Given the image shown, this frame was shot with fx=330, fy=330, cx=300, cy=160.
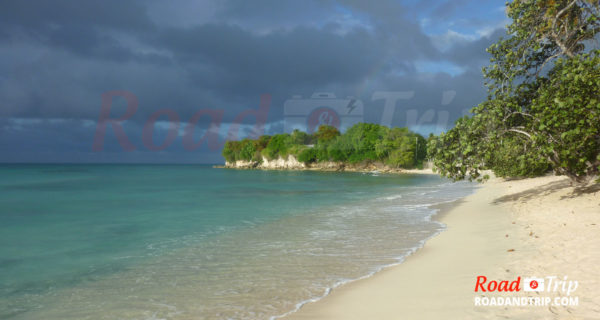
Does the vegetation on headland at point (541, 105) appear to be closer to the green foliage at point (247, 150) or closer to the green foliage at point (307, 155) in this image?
the green foliage at point (307, 155)

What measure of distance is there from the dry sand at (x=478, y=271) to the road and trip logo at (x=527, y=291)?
0.38ft

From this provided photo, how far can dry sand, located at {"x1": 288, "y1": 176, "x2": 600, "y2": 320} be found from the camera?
4.71 m

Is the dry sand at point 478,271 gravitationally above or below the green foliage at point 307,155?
below

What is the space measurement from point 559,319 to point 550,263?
9.55 feet

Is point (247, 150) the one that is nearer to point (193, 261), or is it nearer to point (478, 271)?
point (193, 261)

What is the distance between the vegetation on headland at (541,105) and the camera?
37.7ft

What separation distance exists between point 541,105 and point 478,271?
881 centimetres

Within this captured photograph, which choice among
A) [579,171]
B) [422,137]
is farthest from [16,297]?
[422,137]

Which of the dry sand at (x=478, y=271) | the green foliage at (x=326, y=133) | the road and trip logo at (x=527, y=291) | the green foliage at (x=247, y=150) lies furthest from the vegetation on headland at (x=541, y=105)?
the green foliage at (x=247, y=150)

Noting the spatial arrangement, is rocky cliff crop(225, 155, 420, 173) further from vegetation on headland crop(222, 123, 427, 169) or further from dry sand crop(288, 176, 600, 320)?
dry sand crop(288, 176, 600, 320)

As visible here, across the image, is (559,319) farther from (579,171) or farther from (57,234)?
(57,234)

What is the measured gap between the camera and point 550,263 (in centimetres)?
648

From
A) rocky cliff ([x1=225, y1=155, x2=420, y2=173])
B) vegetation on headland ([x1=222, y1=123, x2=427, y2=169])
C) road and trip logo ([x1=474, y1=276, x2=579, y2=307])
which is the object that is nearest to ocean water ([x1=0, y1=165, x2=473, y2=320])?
road and trip logo ([x1=474, y1=276, x2=579, y2=307])

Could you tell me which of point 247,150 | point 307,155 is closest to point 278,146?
point 307,155
